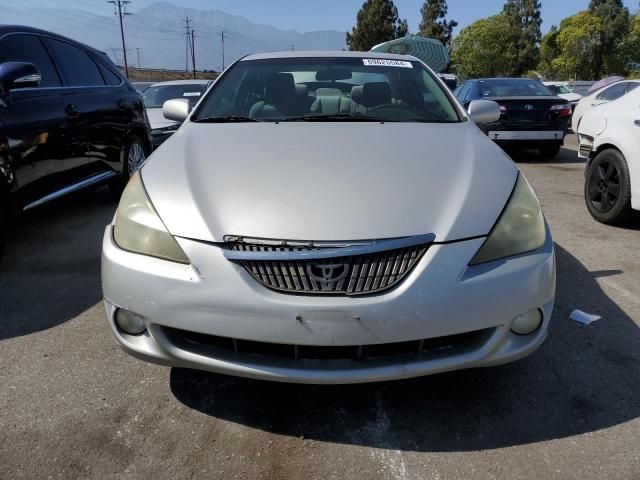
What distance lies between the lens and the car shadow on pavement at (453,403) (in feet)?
6.50

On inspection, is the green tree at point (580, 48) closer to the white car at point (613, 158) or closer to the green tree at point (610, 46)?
the green tree at point (610, 46)

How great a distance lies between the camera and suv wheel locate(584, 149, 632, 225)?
4324 millimetres

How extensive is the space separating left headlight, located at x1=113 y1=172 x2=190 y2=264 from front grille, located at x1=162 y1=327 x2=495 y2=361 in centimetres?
29

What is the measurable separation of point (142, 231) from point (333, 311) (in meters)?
0.79

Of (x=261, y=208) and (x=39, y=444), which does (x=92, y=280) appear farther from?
(x=261, y=208)

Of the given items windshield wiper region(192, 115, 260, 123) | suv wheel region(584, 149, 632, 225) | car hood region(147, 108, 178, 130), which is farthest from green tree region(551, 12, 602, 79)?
windshield wiper region(192, 115, 260, 123)

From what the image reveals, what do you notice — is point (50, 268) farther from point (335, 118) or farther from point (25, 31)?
point (335, 118)

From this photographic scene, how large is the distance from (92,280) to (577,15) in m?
56.7

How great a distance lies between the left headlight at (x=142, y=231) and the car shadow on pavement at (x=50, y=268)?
114cm

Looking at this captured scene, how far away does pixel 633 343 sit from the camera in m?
2.61

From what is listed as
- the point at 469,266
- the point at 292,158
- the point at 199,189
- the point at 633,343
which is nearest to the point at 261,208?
the point at 199,189

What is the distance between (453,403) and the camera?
2.15 meters

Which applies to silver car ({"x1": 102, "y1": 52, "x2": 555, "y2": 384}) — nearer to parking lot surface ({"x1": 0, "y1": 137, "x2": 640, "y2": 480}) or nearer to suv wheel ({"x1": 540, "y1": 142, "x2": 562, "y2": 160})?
parking lot surface ({"x1": 0, "y1": 137, "x2": 640, "y2": 480})

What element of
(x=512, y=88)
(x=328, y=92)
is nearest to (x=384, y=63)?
(x=328, y=92)
